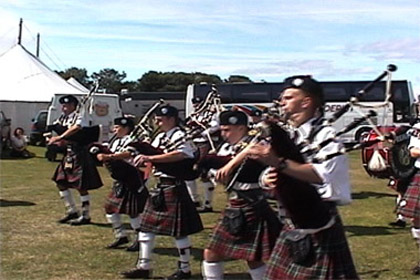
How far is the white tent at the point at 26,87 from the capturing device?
2233 cm

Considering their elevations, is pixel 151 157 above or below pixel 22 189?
above

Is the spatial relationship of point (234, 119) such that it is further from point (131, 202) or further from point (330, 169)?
point (131, 202)

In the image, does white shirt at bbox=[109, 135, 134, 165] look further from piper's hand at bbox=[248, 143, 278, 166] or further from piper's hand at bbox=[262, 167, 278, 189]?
piper's hand at bbox=[248, 143, 278, 166]

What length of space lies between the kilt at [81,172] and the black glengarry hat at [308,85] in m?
5.17

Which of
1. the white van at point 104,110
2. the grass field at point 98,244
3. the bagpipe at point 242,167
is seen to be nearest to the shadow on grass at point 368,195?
the grass field at point 98,244

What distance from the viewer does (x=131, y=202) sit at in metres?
6.68

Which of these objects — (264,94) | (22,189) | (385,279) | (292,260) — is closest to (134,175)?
(385,279)

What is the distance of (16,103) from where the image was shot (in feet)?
72.6

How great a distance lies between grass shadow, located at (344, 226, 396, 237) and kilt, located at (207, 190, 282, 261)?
3301 millimetres

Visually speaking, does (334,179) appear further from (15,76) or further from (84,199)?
(15,76)

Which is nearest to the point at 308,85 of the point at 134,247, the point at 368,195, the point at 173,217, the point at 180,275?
the point at 173,217

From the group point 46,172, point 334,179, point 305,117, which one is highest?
point 305,117

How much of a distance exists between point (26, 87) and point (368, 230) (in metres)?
17.3

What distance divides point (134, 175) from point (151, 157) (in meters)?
1.53
